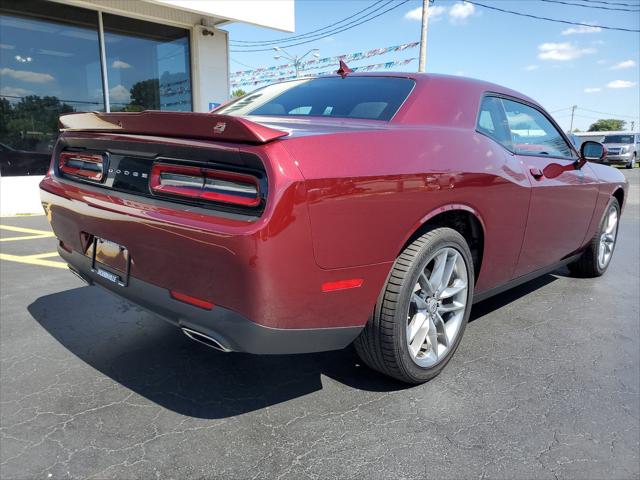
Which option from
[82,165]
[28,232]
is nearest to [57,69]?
[28,232]

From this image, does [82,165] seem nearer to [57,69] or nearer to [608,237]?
[608,237]

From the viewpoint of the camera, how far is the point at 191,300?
1.88 m

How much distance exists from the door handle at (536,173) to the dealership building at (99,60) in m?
8.01

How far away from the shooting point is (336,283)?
6.15 feet

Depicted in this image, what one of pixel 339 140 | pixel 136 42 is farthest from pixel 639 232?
pixel 136 42

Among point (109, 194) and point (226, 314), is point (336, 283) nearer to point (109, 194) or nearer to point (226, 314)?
point (226, 314)

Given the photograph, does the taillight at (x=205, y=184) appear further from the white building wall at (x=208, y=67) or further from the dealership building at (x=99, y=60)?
the white building wall at (x=208, y=67)

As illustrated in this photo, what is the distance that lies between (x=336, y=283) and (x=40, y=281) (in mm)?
3394

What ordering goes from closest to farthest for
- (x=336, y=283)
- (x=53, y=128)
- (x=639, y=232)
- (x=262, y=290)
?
1. (x=262, y=290)
2. (x=336, y=283)
3. (x=639, y=232)
4. (x=53, y=128)

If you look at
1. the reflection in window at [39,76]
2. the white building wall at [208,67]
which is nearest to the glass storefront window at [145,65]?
the white building wall at [208,67]

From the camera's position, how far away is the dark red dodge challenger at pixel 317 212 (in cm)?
171

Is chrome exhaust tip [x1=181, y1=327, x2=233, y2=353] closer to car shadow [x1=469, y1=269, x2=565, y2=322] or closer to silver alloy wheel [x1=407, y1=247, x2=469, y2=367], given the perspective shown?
silver alloy wheel [x1=407, y1=247, x2=469, y2=367]

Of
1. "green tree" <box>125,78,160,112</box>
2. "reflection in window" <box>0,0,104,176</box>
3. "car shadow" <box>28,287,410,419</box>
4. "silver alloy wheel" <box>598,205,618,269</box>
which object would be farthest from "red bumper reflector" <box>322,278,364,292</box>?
"green tree" <box>125,78,160,112</box>

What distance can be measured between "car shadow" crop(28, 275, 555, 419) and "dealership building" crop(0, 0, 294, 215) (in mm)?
6724
